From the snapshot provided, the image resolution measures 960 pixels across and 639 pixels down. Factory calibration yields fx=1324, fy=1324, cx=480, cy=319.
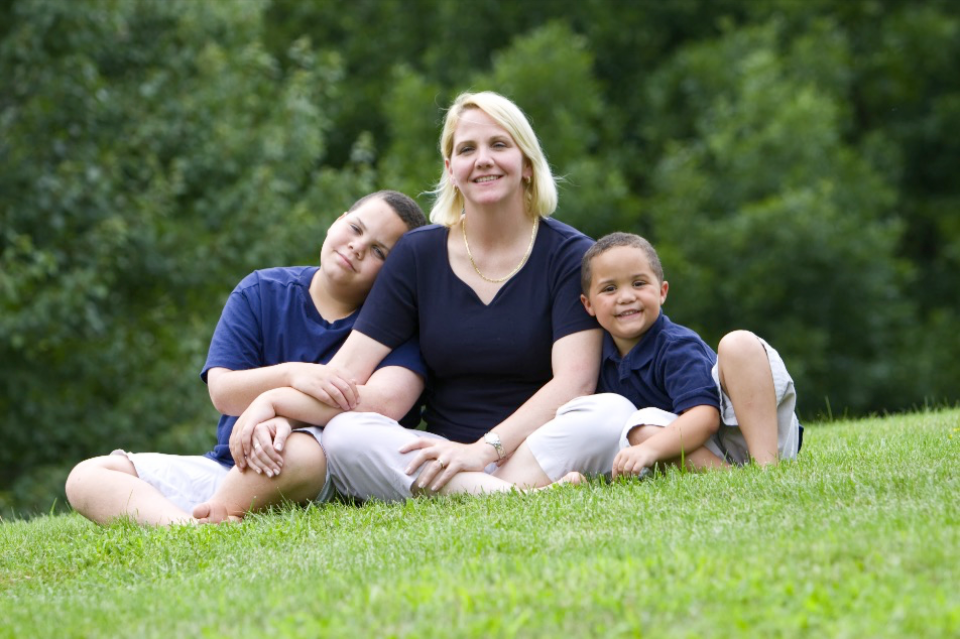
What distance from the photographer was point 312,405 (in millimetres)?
4945

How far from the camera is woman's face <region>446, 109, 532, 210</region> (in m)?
5.22

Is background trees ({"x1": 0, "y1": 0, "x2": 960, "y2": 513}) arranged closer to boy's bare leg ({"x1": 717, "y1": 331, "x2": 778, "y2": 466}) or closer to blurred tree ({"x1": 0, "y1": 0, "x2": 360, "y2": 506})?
blurred tree ({"x1": 0, "y1": 0, "x2": 360, "y2": 506})

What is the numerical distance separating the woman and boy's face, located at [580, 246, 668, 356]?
15 cm

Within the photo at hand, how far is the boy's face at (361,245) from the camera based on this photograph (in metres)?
5.39

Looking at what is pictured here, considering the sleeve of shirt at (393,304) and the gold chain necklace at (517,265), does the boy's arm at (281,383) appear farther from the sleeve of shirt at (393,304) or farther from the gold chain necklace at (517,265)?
the gold chain necklace at (517,265)

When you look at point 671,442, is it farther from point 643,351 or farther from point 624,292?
point 624,292

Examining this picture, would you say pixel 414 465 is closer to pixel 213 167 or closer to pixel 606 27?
pixel 213 167

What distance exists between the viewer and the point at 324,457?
4926mm

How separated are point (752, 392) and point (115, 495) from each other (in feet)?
8.03

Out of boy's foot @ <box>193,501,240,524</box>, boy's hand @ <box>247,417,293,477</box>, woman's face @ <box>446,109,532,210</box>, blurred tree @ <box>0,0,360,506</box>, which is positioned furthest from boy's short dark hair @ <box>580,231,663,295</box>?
blurred tree @ <box>0,0,360,506</box>

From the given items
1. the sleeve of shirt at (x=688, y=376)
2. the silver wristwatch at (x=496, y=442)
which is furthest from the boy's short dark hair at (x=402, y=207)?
the sleeve of shirt at (x=688, y=376)

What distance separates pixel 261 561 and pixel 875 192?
17327 mm

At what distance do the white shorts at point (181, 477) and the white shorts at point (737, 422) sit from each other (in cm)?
165

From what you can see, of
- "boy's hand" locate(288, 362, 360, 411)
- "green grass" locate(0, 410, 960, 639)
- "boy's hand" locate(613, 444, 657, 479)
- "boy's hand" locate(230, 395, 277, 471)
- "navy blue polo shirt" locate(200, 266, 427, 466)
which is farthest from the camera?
"navy blue polo shirt" locate(200, 266, 427, 466)
